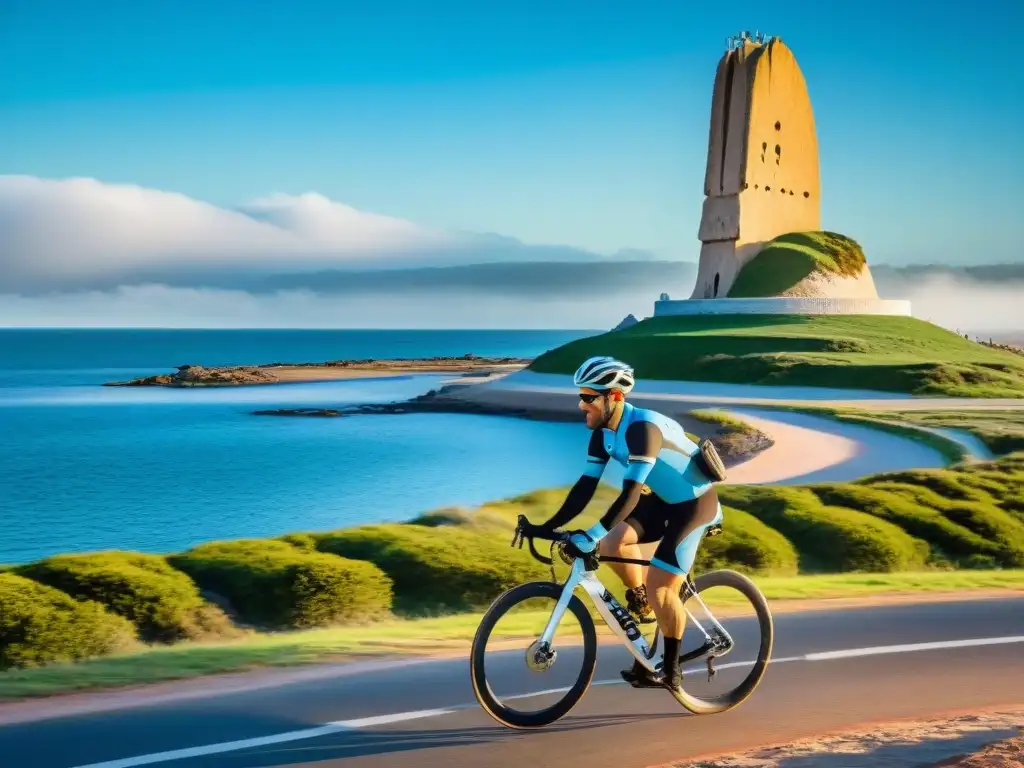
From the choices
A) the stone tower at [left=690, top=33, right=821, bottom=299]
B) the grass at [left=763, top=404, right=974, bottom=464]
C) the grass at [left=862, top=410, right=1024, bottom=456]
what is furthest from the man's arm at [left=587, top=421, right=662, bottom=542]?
the stone tower at [left=690, top=33, right=821, bottom=299]

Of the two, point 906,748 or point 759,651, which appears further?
point 759,651

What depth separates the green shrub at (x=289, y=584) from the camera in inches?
474

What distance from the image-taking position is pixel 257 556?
42.1 ft

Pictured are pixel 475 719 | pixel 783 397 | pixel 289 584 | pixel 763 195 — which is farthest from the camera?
pixel 763 195

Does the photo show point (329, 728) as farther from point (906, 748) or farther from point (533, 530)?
point (906, 748)

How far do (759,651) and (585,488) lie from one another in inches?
80.9

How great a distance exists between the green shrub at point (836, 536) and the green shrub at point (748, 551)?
0.99 ft

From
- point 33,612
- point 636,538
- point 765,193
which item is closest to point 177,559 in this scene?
point 33,612

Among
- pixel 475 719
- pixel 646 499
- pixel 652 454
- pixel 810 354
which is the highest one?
pixel 810 354

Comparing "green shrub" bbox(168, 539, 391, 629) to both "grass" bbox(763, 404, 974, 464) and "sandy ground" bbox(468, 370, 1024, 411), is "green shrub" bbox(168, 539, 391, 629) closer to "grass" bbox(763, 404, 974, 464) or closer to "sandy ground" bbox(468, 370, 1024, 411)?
"grass" bbox(763, 404, 974, 464)

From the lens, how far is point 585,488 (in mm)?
7273

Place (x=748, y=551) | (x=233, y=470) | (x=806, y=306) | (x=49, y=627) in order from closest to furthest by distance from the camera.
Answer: (x=49, y=627), (x=748, y=551), (x=233, y=470), (x=806, y=306)

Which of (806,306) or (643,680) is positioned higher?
(806,306)

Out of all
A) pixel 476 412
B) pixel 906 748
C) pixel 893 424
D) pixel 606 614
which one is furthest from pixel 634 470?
pixel 476 412
